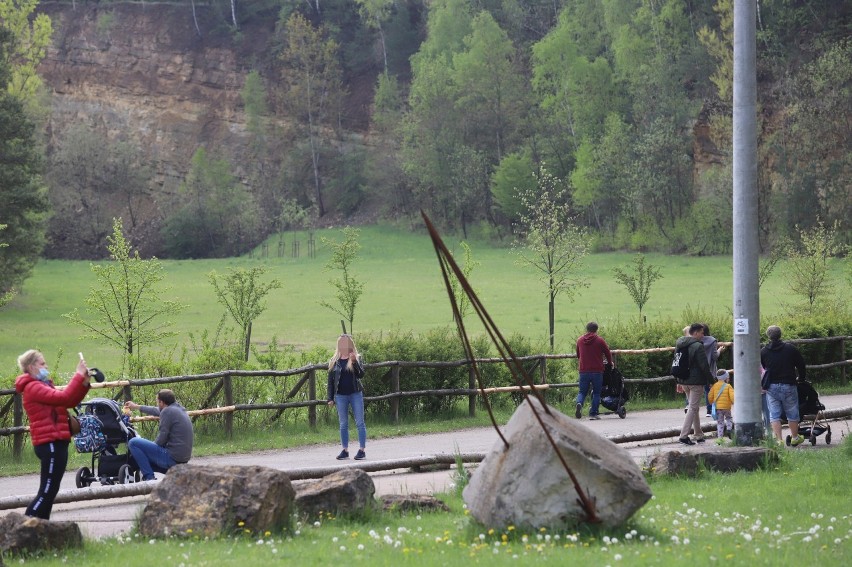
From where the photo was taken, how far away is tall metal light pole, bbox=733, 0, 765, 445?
51.1 ft

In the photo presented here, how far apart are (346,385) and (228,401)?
3.24 meters

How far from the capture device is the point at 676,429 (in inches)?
717

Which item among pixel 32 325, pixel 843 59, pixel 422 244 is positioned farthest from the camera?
pixel 422 244

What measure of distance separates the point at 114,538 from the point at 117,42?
389ft

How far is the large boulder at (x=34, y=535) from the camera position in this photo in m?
9.07

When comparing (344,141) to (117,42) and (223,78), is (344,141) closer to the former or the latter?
(223,78)

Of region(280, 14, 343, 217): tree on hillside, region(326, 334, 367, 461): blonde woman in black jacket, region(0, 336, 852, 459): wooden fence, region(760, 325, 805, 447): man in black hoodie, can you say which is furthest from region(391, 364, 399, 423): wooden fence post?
region(280, 14, 343, 217): tree on hillside

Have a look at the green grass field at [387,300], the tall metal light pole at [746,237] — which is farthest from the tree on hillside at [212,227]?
the tall metal light pole at [746,237]

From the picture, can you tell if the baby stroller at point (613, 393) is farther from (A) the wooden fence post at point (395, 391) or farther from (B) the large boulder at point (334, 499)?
(B) the large boulder at point (334, 499)

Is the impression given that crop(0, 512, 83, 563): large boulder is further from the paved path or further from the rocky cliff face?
the rocky cliff face

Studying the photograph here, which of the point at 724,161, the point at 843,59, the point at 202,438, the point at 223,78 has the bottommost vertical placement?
the point at 202,438

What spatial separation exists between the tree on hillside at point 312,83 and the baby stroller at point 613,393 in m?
95.3

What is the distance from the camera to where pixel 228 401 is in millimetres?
19172

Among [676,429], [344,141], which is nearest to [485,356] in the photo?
[676,429]
